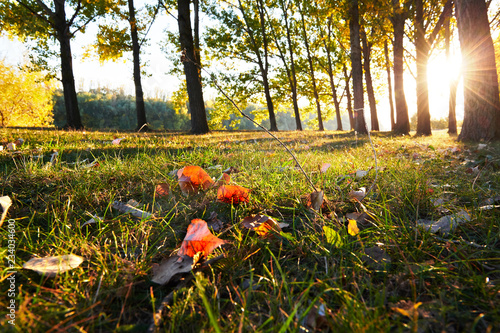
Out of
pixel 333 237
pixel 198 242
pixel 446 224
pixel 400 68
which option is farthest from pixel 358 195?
pixel 400 68

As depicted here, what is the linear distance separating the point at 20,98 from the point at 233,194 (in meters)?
36.1

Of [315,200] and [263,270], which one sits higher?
[315,200]

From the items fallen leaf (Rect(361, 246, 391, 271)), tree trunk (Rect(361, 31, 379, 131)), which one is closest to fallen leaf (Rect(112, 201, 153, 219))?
fallen leaf (Rect(361, 246, 391, 271))

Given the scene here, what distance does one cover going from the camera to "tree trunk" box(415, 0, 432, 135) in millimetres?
8866

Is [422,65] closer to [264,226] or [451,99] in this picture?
[451,99]

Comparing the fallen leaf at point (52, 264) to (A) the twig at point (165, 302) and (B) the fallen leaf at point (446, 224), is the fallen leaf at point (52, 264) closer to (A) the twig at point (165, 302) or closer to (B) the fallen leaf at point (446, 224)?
(A) the twig at point (165, 302)

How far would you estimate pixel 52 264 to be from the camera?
75 centimetres

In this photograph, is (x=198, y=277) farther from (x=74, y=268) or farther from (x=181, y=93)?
(x=181, y=93)

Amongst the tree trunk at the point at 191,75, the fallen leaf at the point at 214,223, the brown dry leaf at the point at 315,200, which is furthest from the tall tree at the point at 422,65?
the fallen leaf at the point at 214,223

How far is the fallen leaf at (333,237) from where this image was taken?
0.94m

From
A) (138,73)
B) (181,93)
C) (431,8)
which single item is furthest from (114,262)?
(181,93)

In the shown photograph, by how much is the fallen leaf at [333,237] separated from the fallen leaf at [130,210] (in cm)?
77

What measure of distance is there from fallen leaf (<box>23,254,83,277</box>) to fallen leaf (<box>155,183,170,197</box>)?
699mm

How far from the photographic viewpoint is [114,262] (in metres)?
0.81
